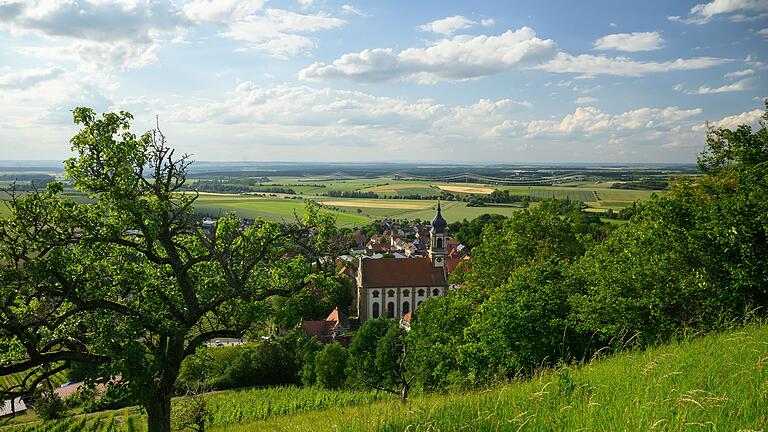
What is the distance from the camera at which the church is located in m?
70.6

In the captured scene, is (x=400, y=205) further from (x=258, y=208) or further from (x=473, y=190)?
(x=258, y=208)

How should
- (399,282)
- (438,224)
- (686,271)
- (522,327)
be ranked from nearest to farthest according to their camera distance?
(686,271)
(522,327)
(438,224)
(399,282)

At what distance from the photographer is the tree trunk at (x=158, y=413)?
1250 centimetres

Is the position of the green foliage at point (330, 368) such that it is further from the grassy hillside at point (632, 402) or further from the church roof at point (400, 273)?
the grassy hillside at point (632, 402)

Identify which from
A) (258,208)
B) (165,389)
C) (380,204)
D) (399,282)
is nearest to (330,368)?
(399,282)

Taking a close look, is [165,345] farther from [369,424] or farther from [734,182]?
[734,182]

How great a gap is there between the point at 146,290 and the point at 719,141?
26.9 meters

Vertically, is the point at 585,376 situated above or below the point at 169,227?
below

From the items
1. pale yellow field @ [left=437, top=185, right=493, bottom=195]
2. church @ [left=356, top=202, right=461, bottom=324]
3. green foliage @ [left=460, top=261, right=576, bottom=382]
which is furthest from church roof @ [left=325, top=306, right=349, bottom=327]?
pale yellow field @ [left=437, top=185, right=493, bottom=195]

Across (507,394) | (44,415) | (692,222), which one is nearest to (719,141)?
(692,222)

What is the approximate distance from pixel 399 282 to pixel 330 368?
84.8 feet

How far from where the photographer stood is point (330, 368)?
155 feet

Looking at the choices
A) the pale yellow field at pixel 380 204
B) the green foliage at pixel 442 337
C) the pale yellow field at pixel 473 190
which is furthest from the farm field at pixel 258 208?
the green foliage at pixel 442 337

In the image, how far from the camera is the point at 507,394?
7.58 m
